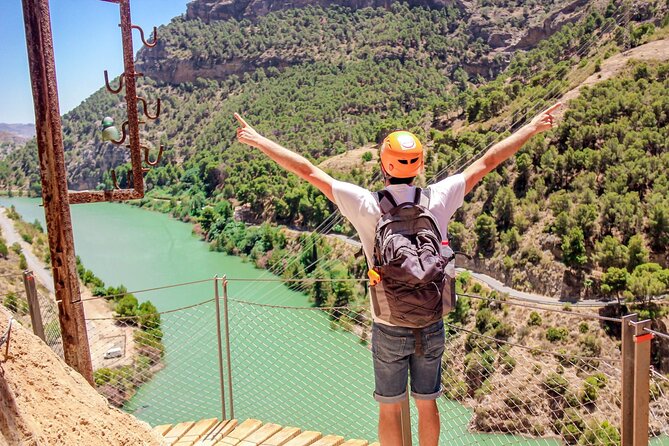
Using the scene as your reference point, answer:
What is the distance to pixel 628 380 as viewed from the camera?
1.77m

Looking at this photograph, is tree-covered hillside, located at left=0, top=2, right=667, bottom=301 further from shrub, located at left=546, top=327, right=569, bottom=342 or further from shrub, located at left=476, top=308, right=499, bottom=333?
shrub, located at left=476, top=308, right=499, bottom=333

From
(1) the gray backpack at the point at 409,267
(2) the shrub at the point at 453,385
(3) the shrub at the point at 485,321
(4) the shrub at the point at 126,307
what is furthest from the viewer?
(4) the shrub at the point at 126,307

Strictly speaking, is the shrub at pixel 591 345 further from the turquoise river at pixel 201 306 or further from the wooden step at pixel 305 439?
the wooden step at pixel 305 439

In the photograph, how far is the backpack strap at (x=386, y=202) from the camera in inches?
65.5

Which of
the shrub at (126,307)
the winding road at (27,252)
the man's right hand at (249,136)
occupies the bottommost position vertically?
the shrub at (126,307)

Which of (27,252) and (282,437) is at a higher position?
(282,437)

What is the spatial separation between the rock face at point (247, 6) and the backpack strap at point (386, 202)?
62947mm

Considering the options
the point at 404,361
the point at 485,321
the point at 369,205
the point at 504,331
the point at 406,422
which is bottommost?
the point at 504,331

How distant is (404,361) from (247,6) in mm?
73265

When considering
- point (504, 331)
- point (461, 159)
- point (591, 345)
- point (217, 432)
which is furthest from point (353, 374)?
point (461, 159)

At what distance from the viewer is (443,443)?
10617 mm

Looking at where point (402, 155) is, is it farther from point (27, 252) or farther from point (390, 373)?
point (27, 252)

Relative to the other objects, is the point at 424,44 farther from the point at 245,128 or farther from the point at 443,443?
the point at 245,128

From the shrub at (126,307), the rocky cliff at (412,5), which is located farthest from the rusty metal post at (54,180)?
the rocky cliff at (412,5)
